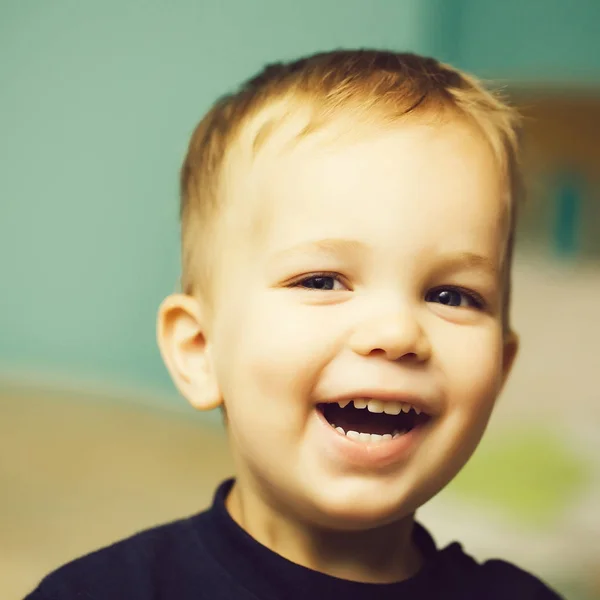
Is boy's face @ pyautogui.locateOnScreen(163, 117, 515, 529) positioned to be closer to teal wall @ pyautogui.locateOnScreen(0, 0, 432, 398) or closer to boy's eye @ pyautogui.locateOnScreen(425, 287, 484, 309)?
boy's eye @ pyautogui.locateOnScreen(425, 287, 484, 309)

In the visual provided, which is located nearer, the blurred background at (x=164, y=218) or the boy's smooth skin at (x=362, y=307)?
the boy's smooth skin at (x=362, y=307)

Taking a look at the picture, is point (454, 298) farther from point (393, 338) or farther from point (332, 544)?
point (332, 544)

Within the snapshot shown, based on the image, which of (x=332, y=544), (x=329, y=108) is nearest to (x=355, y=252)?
(x=329, y=108)

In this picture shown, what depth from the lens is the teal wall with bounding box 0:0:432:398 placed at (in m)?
1.39

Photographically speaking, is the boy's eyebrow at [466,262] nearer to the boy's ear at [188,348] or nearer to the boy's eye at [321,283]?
the boy's eye at [321,283]

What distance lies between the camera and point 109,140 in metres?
1.44

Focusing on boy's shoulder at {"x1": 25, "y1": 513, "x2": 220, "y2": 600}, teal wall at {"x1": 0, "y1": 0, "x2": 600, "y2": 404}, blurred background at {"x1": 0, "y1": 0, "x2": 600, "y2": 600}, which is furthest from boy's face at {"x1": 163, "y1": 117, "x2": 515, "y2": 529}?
teal wall at {"x1": 0, "y1": 0, "x2": 600, "y2": 404}

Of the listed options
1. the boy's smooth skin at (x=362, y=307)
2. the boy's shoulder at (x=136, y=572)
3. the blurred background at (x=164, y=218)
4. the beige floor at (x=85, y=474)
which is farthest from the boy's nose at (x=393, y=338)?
the blurred background at (x=164, y=218)

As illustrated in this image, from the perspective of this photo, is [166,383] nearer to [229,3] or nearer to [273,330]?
[229,3]

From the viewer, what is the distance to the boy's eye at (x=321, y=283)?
619mm

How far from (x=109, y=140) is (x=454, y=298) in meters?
0.95

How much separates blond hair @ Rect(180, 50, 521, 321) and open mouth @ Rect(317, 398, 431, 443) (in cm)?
17

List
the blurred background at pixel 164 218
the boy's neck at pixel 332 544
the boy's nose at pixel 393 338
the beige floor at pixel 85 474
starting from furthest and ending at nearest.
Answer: the blurred background at pixel 164 218
the beige floor at pixel 85 474
the boy's neck at pixel 332 544
the boy's nose at pixel 393 338

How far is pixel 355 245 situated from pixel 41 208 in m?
1.00
